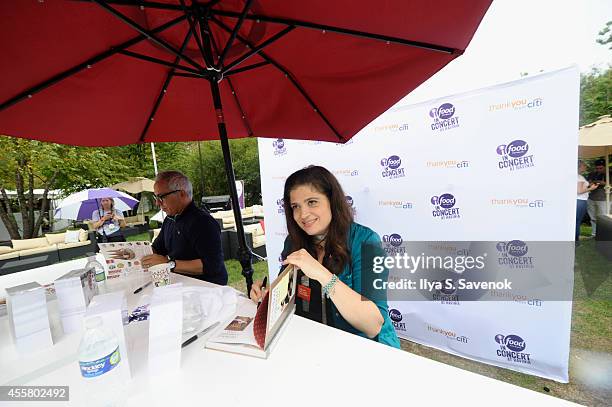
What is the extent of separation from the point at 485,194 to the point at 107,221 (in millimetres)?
7730

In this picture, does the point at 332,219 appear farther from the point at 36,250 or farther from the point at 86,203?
the point at 36,250

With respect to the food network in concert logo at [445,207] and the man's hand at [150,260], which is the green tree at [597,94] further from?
the man's hand at [150,260]

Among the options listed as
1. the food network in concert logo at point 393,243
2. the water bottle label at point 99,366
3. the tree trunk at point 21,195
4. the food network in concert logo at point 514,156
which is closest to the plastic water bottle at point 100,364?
the water bottle label at point 99,366

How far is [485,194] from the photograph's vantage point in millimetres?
2355

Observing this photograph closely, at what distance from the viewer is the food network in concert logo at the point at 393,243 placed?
2822 mm

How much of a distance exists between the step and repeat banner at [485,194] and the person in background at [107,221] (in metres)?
6.31

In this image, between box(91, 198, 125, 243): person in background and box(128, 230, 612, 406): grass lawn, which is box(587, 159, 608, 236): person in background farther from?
box(91, 198, 125, 243): person in background

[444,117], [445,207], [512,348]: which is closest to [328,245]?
[445,207]

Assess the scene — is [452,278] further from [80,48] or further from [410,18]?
[80,48]

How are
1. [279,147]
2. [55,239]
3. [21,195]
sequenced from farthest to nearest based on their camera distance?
[21,195]
[55,239]
[279,147]

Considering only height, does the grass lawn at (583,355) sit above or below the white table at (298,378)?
below

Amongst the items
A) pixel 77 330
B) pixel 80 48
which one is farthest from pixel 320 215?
pixel 80 48

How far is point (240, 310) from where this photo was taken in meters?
1.27

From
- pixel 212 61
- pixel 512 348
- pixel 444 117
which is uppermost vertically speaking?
pixel 212 61
